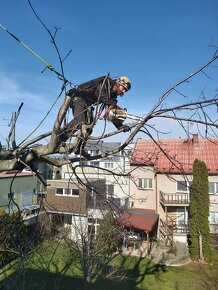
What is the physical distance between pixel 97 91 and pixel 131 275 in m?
13.6

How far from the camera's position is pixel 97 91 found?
323 centimetres

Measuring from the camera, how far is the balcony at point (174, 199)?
20.7 metres

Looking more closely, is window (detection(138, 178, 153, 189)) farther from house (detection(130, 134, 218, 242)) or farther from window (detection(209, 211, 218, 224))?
window (detection(209, 211, 218, 224))

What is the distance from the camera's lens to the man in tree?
2.97 m

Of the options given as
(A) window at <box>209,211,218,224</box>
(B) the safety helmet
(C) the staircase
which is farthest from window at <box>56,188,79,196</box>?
(B) the safety helmet

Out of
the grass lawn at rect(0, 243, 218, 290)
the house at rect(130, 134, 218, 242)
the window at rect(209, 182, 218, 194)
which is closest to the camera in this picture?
the grass lawn at rect(0, 243, 218, 290)

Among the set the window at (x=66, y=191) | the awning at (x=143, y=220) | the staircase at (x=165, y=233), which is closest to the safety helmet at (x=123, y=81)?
the awning at (x=143, y=220)

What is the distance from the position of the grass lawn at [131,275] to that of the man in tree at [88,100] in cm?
976

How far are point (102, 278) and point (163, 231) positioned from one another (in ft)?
27.5

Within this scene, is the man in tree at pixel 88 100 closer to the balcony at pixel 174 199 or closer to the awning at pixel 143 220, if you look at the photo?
the awning at pixel 143 220

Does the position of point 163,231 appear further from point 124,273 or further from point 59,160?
point 59,160

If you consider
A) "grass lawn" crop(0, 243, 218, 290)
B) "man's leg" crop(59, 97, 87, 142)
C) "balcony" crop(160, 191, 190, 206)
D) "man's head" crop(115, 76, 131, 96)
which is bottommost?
"grass lawn" crop(0, 243, 218, 290)

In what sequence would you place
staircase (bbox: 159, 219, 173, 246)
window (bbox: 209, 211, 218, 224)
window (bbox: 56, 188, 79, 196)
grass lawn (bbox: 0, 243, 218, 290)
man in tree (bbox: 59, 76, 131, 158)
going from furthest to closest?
window (bbox: 56, 188, 79, 196) → window (bbox: 209, 211, 218, 224) → staircase (bbox: 159, 219, 173, 246) → grass lawn (bbox: 0, 243, 218, 290) → man in tree (bbox: 59, 76, 131, 158)

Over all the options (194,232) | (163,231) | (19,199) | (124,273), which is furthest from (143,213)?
(19,199)
